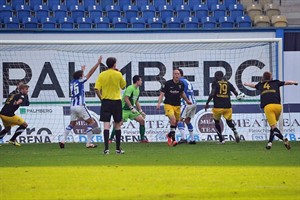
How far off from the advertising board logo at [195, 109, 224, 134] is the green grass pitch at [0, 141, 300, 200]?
5.78 meters

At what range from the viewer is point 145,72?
28.1 meters

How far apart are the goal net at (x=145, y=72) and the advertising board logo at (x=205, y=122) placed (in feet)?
0.11

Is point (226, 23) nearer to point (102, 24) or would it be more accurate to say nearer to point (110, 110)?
point (102, 24)

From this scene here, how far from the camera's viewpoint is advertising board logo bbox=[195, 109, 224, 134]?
27.6 metres

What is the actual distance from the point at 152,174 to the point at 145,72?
13604 mm

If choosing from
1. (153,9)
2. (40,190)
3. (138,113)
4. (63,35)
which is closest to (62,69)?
(63,35)

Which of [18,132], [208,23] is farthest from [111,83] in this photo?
[208,23]

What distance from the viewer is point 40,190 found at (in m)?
12.5

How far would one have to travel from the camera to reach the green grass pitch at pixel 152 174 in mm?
12031

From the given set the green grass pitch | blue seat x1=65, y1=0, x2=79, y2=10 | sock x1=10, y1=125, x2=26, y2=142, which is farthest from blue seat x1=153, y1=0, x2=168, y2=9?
the green grass pitch

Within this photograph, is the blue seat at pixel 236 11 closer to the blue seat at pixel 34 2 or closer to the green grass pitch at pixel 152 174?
the blue seat at pixel 34 2

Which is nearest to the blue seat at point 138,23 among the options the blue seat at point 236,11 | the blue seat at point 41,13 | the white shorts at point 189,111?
the blue seat at point 41,13

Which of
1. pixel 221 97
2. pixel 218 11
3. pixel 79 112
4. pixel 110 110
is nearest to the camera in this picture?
pixel 110 110

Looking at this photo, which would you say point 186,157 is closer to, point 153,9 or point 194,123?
point 194,123
